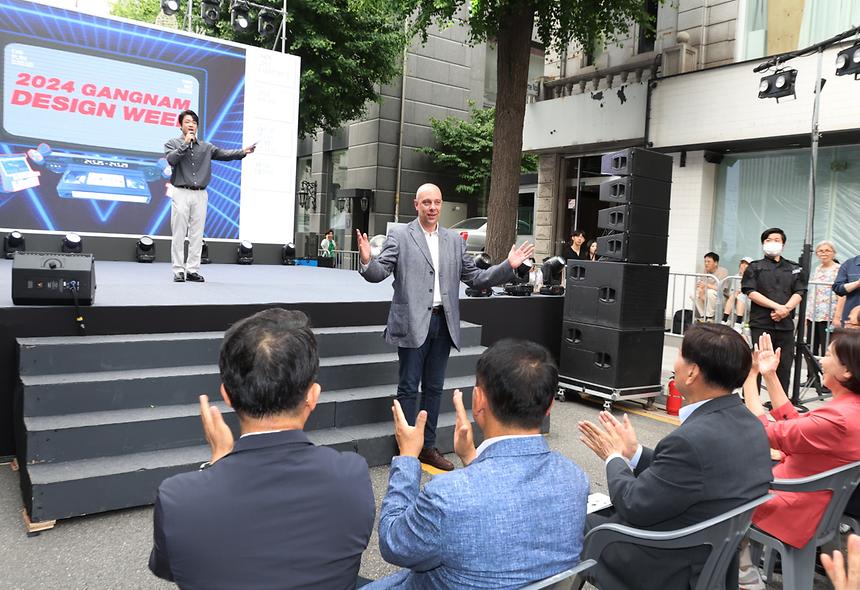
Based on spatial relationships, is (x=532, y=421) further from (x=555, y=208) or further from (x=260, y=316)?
(x=555, y=208)

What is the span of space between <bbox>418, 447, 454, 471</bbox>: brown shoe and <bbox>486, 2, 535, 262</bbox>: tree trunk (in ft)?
21.3

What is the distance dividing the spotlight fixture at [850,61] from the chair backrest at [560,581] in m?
7.74

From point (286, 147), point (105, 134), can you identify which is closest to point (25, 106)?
point (105, 134)

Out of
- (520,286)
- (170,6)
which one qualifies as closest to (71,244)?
(170,6)

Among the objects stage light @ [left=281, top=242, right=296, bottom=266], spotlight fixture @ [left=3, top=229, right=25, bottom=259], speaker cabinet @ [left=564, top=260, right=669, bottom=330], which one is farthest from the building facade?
spotlight fixture @ [left=3, top=229, right=25, bottom=259]

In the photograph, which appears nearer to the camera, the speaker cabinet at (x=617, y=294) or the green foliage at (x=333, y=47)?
the speaker cabinet at (x=617, y=294)

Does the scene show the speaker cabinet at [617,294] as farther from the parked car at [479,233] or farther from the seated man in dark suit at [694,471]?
the parked car at [479,233]

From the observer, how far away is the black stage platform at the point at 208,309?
4242 millimetres

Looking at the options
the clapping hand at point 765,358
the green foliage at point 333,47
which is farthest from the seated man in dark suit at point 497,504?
the green foliage at point 333,47

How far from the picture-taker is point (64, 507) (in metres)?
3.52

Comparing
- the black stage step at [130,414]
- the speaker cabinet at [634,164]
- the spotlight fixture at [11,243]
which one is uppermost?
the speaker cabinet at [634,164]

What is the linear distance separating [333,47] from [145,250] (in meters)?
8.47

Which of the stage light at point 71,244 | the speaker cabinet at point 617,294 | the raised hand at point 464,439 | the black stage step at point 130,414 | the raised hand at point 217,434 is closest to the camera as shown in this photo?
the raised hand at point 217,434

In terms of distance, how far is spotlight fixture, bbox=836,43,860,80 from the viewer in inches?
282
